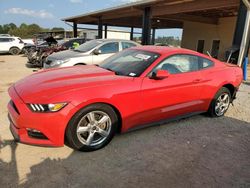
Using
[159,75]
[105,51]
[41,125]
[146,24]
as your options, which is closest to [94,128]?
[41,125]

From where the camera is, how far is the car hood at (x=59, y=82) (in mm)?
3014

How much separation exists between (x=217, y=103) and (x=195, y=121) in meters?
Result: 0.66

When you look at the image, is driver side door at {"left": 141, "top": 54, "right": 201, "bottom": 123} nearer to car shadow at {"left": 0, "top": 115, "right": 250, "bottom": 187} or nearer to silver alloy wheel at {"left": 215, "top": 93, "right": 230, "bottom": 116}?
car shadow at {"left": 0, "top": 115, "right": 250, "bottom": 187}

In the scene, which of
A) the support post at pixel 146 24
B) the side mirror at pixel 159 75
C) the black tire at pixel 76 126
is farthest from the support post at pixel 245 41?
the black tire at pixel 76 126

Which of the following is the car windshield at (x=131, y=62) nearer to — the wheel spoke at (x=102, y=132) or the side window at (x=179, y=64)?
the side window at (x=179, y=64)

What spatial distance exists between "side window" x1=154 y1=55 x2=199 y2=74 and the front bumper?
5.66ft

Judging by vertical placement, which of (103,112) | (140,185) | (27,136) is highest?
(103,112)

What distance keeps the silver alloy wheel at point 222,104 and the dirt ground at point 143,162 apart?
0.75 m

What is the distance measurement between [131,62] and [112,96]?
104cm

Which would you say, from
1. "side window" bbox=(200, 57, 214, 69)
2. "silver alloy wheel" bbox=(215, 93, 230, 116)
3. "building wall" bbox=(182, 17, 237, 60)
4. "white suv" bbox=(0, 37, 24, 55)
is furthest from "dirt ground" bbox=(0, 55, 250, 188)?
"white suv" bbox=(0, 37, 24, 55)

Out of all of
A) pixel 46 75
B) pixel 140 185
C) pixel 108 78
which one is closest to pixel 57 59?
pixel 46 75

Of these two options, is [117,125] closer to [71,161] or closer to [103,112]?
[103,112]

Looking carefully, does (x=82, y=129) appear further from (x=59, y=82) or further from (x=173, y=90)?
(x=173, y=90)

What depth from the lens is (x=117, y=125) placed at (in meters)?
3.46
